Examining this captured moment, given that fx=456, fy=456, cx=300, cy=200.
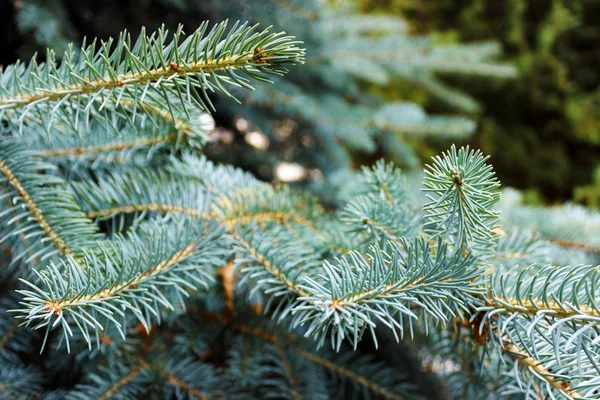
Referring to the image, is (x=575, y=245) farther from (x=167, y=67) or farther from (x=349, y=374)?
(x=167, y=67)

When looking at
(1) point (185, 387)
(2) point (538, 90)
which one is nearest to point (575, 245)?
(1) point (185, 387)

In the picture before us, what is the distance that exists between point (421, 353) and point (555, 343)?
22 centimetres

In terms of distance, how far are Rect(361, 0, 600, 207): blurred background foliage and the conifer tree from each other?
30.9 inches

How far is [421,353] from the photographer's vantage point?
41 centimetres

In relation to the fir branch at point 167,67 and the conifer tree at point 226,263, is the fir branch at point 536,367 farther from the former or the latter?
the fir branch at point 167,67

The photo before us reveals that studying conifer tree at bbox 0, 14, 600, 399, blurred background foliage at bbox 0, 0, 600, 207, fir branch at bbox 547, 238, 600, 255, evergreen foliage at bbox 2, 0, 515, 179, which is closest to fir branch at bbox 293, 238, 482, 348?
conifer tree at bbox 0, 14, 600, 399

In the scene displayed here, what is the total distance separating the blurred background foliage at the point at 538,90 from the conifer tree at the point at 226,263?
785mm

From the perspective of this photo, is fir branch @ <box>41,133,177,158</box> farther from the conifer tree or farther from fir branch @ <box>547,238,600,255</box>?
fir branch @ <box>547,238,600,255</box>

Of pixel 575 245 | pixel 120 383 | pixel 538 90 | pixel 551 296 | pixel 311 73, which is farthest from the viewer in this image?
pixel 538 90

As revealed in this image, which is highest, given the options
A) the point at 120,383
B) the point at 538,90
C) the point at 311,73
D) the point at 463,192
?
the point at 538,90

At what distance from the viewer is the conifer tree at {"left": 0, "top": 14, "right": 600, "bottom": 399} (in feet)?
0.74

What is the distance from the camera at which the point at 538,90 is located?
3.83ft

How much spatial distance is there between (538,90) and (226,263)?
3.60 feet

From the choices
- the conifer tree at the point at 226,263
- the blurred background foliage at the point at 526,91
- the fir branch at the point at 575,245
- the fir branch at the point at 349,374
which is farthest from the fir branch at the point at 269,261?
the blurred background foliage at the point at 526,91
